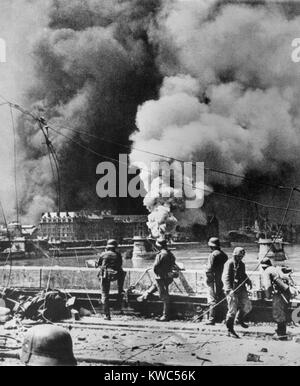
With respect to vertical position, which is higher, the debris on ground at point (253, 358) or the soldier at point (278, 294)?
the soldier at point (278, 294)

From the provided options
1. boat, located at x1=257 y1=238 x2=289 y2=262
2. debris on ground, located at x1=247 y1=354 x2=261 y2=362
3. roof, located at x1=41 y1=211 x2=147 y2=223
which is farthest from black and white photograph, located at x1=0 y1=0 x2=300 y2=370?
boat, located at x1=257 y1=238 x2=289 y2=262

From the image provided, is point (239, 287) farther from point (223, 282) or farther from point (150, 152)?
point (150, 152)

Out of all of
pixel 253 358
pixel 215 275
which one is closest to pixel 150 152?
pixel 215 275

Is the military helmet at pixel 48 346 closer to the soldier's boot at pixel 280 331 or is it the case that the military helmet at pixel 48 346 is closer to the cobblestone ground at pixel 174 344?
the cobblestone ground at pixel 174 344

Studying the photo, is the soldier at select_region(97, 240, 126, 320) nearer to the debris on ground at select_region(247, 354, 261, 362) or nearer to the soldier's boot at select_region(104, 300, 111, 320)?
the soldier's boot at select_region(104, 300, 111, 320)

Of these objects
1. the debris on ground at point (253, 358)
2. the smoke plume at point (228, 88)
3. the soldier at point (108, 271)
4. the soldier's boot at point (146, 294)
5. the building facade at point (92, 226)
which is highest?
the smoke plume at point (228, 88)

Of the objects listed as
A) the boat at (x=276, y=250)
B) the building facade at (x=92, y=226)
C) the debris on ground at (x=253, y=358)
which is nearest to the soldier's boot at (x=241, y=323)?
the debris on ground at (x=253, y=358)

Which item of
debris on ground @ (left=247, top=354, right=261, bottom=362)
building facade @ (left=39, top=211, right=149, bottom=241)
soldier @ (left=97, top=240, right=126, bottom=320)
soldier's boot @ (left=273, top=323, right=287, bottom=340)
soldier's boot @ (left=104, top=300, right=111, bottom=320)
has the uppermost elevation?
building facade @ (left=39, top=211, right=149, bottom=241)

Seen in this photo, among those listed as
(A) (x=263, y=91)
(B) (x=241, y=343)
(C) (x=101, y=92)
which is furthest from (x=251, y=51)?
(B) (x=241, y=343)
